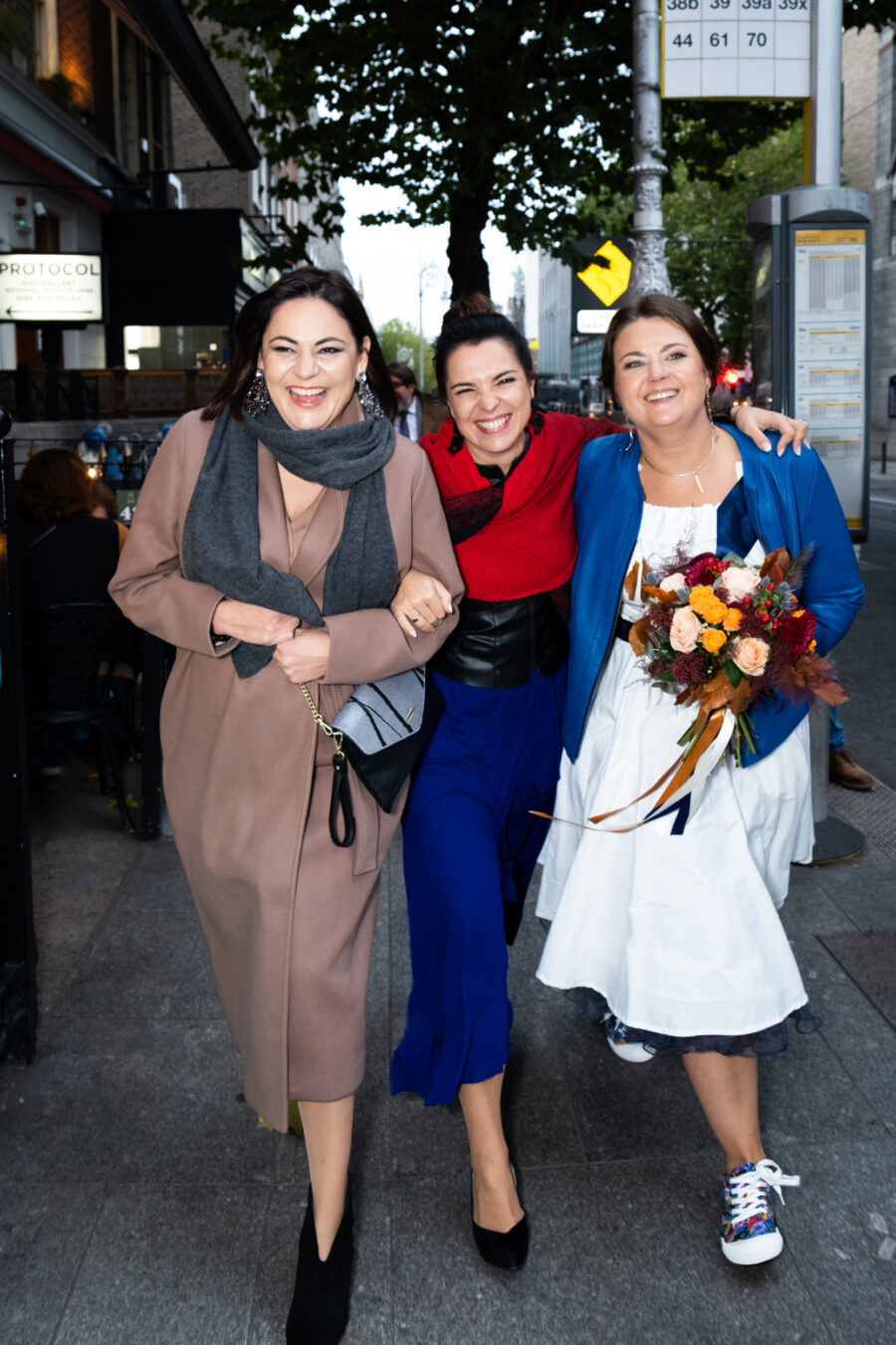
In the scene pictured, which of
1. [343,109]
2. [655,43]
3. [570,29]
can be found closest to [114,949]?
[655,43]

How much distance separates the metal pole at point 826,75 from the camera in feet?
18.0

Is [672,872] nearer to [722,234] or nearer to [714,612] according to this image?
[714,612]

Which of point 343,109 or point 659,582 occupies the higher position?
point 343,109

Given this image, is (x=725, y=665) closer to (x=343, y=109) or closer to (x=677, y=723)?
(x=677, y=723)

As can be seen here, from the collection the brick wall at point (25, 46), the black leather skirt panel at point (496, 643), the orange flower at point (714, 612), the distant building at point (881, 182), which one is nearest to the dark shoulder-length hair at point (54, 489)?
the black leather skirt panel at point (496, 643)

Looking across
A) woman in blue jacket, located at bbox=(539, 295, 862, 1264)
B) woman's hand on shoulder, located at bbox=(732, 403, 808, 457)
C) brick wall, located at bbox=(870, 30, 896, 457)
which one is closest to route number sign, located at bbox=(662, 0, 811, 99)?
woman's hand on shoulder, located at bbox=(732, 403, 808, 457)

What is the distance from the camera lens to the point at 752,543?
9.62ft

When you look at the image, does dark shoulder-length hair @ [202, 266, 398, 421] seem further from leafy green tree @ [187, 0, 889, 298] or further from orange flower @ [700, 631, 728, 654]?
leafy green tree @ [187, 0, 889, 298]

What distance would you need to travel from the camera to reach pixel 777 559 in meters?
2.73

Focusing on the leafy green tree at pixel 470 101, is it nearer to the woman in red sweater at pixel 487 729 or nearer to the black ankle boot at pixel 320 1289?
the woman in red sweater at pixel 487 729

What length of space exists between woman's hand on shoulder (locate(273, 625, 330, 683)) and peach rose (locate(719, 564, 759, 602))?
2.80ft

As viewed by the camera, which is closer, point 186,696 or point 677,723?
point 186,696

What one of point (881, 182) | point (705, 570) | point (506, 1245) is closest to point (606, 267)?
point (705, 570)

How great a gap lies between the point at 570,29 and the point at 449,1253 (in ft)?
40.8
